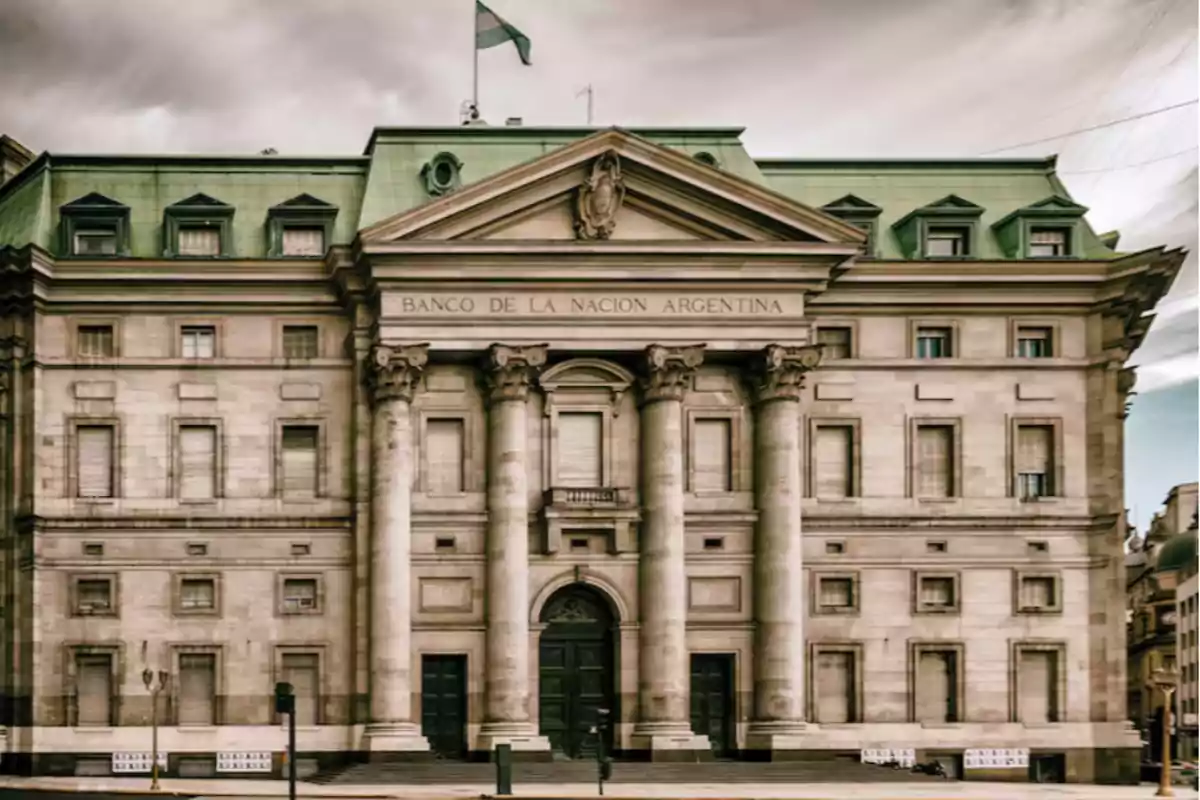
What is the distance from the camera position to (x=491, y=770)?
177ft

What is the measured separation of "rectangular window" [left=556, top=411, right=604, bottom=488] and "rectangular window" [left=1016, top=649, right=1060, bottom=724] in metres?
13.5

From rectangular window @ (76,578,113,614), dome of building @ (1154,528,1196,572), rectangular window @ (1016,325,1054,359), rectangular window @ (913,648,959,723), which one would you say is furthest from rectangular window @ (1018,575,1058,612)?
dome of building @ (1154,528,1196,572)

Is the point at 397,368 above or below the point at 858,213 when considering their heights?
below

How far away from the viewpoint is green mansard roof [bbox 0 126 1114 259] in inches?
2336

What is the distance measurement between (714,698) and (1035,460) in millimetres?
11799

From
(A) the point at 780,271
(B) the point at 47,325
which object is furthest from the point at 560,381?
(B) the point at 47,325

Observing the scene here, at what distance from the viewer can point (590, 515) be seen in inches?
2245

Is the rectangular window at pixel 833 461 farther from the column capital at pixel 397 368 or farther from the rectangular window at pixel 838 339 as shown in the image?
the column capital at pixel 397 368


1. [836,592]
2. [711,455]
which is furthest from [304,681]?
[836,592]

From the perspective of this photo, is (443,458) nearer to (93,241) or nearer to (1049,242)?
(93,241)

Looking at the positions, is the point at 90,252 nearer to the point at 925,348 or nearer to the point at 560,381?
the point at 560,381

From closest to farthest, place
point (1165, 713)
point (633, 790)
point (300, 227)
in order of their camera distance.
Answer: point (1165, 713), point (633, 790), point (300, 227)

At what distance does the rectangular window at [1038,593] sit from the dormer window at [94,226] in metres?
28.0

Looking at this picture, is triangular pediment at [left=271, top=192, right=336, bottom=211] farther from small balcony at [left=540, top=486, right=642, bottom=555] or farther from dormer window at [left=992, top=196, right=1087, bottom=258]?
dormer window at [left=992, top=196, right=1087, bottom=258]
